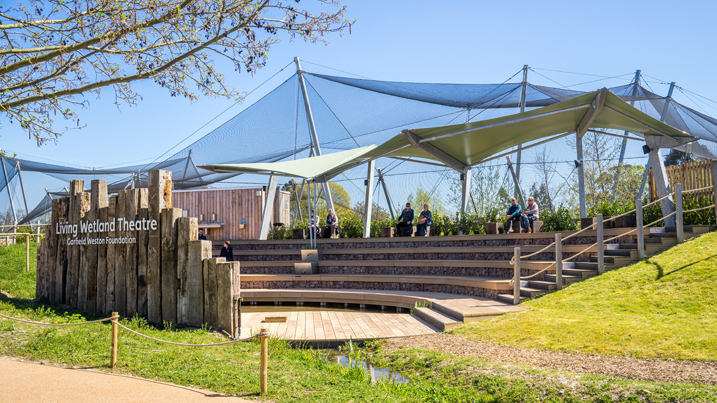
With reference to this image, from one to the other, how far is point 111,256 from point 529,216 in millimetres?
9249

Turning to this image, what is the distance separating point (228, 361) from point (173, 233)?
2.62 meters

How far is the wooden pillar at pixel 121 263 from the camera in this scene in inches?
299

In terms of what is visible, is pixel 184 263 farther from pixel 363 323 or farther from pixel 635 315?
pixel 635 315

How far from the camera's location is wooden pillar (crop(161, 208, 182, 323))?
23.4ft

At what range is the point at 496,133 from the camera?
11.9m

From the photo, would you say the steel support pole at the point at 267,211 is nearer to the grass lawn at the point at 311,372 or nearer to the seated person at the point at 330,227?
the seated person at the point at 330,227

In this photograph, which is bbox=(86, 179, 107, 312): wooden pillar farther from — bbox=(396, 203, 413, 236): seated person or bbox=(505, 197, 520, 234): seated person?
bbox=(505, 197, 520, 234): seated person

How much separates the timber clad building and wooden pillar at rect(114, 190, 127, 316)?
10.1 m

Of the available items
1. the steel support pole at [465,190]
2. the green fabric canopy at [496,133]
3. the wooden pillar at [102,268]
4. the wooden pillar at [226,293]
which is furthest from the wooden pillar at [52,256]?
the steel support pole at [465,190]

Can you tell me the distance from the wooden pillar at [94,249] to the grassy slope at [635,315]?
18.9 feet

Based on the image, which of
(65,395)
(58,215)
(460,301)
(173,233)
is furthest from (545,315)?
(58,215)

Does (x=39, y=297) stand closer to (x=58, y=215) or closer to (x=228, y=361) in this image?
(x=58, y=215)

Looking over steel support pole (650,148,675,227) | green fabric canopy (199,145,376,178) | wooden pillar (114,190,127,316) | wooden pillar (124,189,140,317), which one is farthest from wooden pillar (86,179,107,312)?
steel support pole (650,148,675,227)

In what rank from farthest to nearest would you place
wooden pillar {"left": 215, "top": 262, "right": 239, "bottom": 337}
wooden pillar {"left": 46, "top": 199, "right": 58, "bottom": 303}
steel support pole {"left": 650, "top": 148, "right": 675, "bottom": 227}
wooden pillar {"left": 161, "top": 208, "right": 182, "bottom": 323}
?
steel support pole {"left": 650, "top": 148, "right": 675, "bottom": 227} < wooden pillar {"left": 46, "top": 199, "right": 58, "bottom": 303} < wooden pillar {"left": 161, "top": 208, "right": 182, "bottom": 323} < wooden pillar {"left": 215, "top": 262, "right": 239, "bottom": 337}
